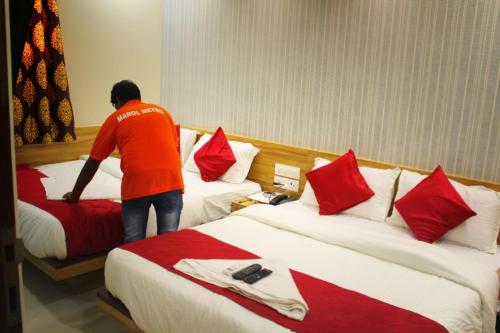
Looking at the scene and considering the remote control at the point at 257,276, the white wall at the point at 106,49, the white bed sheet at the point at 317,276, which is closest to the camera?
the white bed sheet at the point at 317,276

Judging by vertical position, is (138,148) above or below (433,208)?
above

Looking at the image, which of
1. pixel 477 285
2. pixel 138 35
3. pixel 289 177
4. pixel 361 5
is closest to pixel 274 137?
pixel 289 177

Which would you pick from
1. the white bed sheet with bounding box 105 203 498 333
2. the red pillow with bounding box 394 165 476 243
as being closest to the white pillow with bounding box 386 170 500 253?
the red pillow with bounding box 394 165 476 243

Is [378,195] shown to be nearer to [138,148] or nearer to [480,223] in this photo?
[480,223]

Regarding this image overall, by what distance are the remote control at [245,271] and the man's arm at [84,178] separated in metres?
1.25

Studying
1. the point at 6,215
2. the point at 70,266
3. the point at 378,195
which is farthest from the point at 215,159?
the point at 6,215

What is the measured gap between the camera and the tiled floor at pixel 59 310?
2639 mm

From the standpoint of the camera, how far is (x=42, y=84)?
3.95 meters

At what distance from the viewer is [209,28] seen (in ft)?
14.7

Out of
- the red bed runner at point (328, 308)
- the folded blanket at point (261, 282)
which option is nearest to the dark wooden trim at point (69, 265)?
Result: the red bed runner at point (328, 308)

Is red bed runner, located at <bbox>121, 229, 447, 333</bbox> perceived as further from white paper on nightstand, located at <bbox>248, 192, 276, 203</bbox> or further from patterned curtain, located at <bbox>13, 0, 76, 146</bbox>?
patterned curtain, located at <bbox>13, 0, 76, 146</bbox>

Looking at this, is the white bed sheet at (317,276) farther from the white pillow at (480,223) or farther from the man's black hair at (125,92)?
the man's black hair at (125,92)

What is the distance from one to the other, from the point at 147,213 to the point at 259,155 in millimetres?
1462

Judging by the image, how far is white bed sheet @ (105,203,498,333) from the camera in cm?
185
